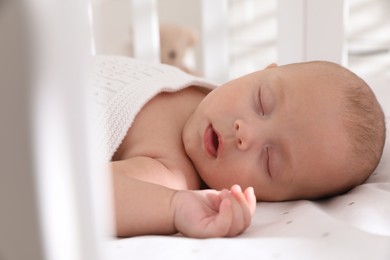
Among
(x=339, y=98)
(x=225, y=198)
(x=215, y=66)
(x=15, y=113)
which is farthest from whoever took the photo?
(x=215, y=66)

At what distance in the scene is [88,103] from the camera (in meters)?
0.24

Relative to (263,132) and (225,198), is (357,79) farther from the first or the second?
(225,198)

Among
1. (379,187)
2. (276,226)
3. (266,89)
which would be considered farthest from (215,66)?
(276,226)

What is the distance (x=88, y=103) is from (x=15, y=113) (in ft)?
0.10

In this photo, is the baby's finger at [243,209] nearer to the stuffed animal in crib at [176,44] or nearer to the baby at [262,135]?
the baby at [262,135]

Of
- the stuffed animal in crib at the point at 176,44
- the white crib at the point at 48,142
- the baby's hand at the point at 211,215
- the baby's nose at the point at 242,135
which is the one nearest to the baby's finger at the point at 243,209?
the baby's hand at the point at 211,215

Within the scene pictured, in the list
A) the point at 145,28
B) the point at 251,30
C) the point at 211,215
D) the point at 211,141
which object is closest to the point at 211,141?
the point at 211,141

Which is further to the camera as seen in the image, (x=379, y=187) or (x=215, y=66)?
(x=215, y=66)

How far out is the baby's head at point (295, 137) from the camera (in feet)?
2.49

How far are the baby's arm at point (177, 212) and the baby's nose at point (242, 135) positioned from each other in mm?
142

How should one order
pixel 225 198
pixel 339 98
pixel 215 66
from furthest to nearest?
pixel 215 66, pixel 339 98, pixel 225 198

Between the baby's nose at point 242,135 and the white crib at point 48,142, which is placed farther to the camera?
the baby's nose at point 242,135

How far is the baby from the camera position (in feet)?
2.49

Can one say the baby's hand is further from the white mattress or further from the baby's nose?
the baby's nose
